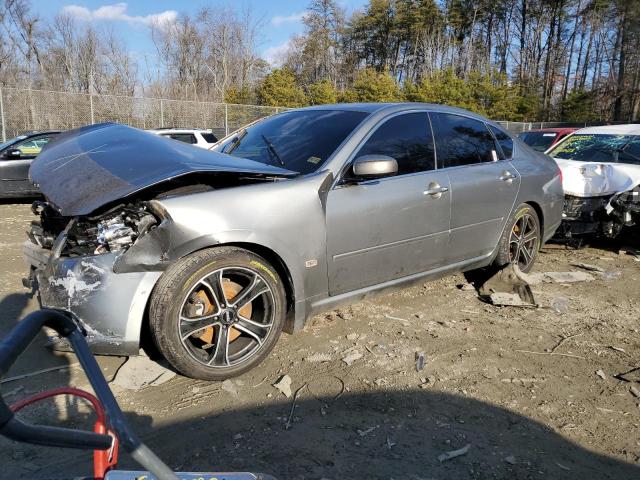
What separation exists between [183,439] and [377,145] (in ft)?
7.68

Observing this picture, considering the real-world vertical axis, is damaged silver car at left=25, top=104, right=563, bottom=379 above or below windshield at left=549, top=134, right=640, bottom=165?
below

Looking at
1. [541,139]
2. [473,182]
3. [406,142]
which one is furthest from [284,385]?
[541,139]

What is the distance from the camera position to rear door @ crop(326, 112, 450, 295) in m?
3.35

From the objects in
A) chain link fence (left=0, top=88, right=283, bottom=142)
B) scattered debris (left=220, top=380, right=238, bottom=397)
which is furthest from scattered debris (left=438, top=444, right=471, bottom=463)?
chain link fence (left=0, top=88, right=283, bottom=142)

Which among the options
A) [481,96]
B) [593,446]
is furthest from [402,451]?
[481,96]

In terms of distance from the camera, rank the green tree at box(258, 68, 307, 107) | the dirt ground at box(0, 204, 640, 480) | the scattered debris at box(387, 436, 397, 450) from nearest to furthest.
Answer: the dirt ground at box(0, 204, 640, 480), the scattered debris at box(387, 436, 397, 450), the green tree at box(258, 68, 307, 107)

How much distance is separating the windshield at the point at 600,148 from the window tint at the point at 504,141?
253 cm

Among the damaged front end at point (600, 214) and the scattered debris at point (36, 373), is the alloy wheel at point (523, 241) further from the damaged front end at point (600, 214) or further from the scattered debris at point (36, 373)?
the scattered debris at point (36, 373)

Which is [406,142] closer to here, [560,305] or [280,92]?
[560,305]

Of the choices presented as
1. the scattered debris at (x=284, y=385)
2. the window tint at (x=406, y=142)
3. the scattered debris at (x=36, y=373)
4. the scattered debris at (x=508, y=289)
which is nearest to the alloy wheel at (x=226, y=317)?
the scattered debris at (x=284, y=385)

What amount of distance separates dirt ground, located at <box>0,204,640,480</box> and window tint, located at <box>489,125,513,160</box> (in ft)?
5.09

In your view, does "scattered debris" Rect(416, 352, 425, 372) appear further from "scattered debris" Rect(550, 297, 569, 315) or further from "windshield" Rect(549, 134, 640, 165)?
"windshield" Rect(549, 134, 640, 165)

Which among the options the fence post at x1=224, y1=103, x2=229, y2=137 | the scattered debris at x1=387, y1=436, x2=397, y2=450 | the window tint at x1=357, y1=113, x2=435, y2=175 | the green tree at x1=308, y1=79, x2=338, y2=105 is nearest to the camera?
the scattered debris at x1=387, y1=436, x2=397, y2=450

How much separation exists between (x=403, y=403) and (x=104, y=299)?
1.76 meters
